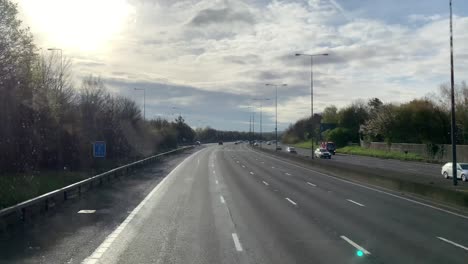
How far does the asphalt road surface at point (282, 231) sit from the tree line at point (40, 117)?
1251cm

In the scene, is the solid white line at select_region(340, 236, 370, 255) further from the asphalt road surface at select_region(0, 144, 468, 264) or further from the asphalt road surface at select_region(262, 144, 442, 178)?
the asphalt road surface at select_region(262, 144, 442, 178)

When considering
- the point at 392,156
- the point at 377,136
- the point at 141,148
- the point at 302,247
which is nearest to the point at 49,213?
the point at 302,247

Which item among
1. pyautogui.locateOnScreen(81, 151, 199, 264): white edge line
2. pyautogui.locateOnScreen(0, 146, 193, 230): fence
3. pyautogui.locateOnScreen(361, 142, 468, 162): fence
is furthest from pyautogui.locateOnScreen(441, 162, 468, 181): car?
pyautogui.locateOnScreen(81, 151, 199, 264): white edge line

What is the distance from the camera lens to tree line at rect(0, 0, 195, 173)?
30250 millimetres

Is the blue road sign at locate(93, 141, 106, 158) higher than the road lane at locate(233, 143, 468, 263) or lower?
higher

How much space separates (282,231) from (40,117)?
28.0m

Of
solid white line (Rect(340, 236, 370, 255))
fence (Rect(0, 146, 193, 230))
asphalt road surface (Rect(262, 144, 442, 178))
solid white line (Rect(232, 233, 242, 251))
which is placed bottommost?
asphalt road surface (Rect(262, 144, 442, 178))

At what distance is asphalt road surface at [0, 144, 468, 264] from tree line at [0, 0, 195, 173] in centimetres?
1251

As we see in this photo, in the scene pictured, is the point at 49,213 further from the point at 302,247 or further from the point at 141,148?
the point at 141,148

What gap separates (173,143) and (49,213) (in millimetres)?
95640

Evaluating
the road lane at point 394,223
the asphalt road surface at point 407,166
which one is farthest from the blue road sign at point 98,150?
the asphalt road surface at point 407,166

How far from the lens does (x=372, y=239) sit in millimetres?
13531

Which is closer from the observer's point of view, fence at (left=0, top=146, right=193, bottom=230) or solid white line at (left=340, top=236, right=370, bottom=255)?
solid white line at (left=340, top=236, right=370, bottom=255)

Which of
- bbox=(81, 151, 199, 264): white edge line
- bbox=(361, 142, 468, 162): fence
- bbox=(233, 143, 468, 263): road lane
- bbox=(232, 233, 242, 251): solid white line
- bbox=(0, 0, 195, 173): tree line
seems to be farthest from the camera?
bbox=(361, 142, 468, 162): fence
